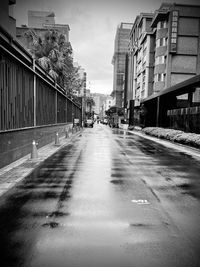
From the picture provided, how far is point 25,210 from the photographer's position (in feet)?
17.4

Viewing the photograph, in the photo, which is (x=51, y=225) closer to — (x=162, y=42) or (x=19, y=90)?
(x=19, y=90)

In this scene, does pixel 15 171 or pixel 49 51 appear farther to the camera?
pixel 49 51

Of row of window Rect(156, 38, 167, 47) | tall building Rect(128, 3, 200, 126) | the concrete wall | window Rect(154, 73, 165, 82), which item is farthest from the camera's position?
window Rect(154, 73, 165, 82)

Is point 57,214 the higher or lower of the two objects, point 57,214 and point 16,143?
the lower

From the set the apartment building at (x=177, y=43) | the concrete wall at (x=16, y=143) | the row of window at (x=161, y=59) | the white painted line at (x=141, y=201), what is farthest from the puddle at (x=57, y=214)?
the row of window at (x=161, y=59)

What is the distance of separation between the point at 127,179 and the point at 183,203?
8.10 ft

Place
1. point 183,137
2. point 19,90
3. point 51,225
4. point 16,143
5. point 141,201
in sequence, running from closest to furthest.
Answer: point 51,225
point 141,201
point 16,143
point 19,90
point 183,137

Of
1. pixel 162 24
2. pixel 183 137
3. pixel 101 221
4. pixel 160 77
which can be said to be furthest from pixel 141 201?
pixel 162 24

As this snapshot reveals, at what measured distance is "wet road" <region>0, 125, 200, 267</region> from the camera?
3.55 m

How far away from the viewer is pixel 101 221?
15.7 feet

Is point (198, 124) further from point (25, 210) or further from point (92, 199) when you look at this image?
point (25, 210)

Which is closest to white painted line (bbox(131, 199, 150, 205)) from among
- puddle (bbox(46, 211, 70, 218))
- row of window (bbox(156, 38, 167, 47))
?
puddle (bbox(46, 211, 70, 218))

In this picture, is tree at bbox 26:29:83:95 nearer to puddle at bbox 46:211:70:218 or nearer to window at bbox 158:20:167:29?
puddle at bbox 46:211:70:218

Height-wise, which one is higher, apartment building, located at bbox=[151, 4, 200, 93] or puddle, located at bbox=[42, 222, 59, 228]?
apartment building, located at bbox=[151, 4, 200, 93]
